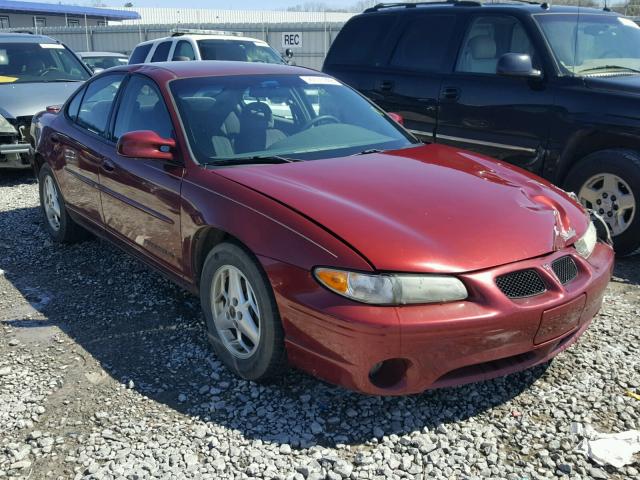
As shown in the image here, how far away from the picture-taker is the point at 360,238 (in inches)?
109

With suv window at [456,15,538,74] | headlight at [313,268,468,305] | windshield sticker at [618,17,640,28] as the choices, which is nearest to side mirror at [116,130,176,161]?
headlight at [313,268,468,305]

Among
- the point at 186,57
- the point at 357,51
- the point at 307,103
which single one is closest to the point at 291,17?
the point at 186,57

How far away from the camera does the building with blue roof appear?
37544mm

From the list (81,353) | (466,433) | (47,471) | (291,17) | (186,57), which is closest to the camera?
(47,471)

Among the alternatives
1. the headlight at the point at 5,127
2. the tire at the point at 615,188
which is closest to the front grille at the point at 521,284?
the tire at the point at 615,188

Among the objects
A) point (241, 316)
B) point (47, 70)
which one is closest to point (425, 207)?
point (241, 316)

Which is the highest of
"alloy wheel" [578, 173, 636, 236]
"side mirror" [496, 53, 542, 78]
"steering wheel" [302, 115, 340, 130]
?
"side mirror" [496, 53, 542, 78]

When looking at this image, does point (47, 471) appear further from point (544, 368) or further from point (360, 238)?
point (544, 368)

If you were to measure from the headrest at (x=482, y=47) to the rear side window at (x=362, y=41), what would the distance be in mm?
1055

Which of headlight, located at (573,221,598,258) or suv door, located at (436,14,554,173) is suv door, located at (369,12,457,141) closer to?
suv door, located at (436,14,554,173)

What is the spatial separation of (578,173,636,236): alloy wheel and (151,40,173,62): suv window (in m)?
8.09

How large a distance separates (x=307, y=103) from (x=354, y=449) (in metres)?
2.33

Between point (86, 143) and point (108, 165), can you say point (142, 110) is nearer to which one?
point (108, 165)

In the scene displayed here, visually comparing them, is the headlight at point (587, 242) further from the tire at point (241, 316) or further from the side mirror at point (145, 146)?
the side mirror at point (145, 146)
